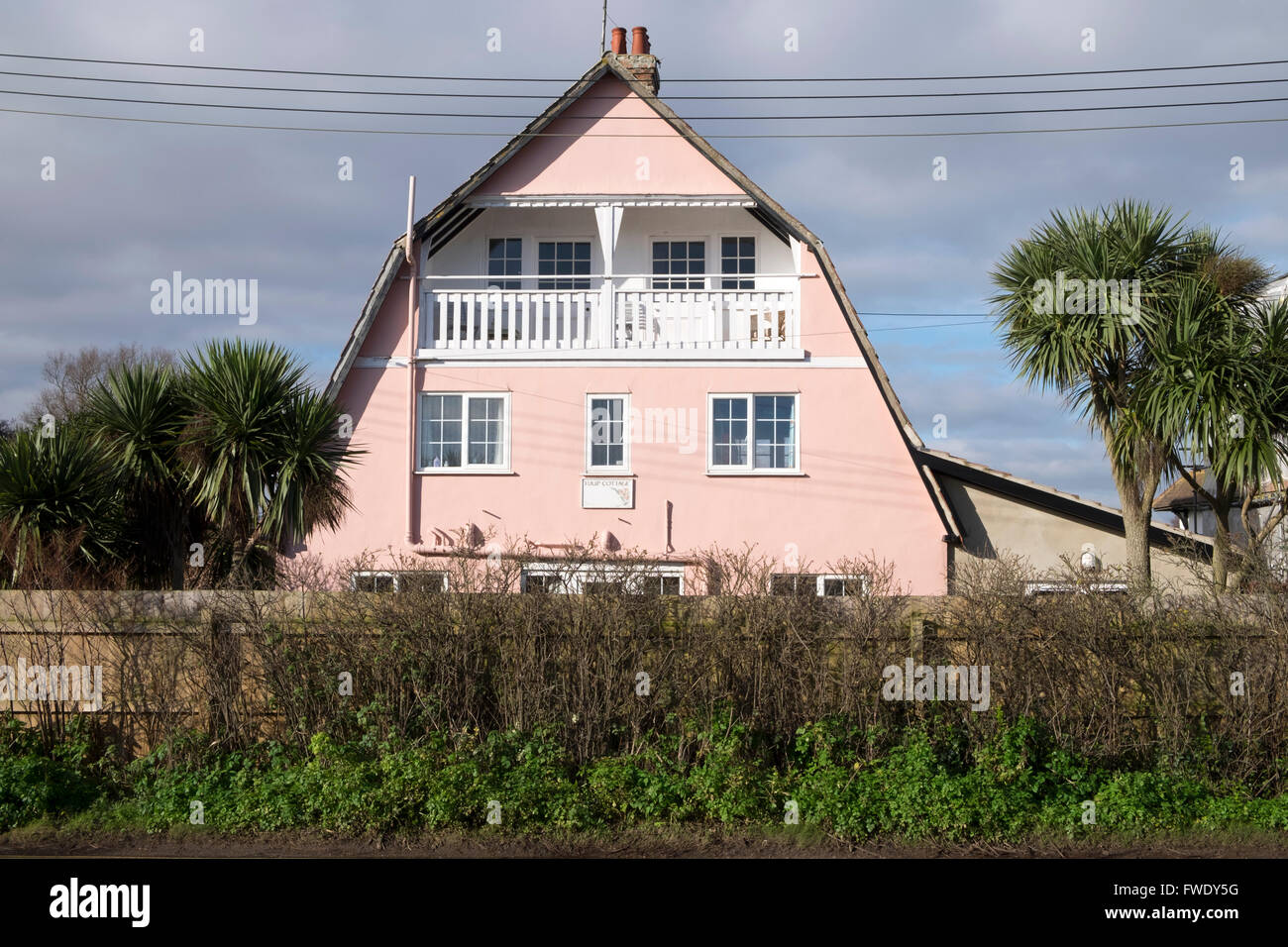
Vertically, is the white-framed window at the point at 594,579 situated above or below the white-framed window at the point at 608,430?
below

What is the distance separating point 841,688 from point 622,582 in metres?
2.11

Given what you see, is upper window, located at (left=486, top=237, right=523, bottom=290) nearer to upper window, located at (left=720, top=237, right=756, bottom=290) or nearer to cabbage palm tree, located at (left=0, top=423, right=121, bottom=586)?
upper window, located at (left=720, top=237, right=756, bottom=290)

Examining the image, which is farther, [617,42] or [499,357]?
[617,42]

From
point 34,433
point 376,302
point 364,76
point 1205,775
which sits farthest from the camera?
point 376,302

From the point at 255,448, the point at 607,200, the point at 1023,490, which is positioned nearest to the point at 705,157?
the point at 607,200

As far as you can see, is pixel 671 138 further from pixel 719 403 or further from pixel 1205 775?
pixel 1205 775

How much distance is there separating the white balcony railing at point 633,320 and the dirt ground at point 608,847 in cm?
1058

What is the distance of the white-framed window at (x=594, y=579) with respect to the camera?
9703 mm

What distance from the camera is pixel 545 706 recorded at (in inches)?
377

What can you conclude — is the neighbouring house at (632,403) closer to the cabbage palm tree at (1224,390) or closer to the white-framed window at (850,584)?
the cabbage palm tree at (1224,390)

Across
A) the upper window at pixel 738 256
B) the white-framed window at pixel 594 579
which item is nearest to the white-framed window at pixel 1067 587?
the white-framed window at pixel 594 579

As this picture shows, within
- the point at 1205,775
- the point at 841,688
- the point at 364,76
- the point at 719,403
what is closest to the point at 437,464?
the point at 719,403

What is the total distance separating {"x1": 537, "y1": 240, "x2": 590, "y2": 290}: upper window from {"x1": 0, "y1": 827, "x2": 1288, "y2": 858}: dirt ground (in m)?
12.7

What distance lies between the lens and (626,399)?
1817 cm
